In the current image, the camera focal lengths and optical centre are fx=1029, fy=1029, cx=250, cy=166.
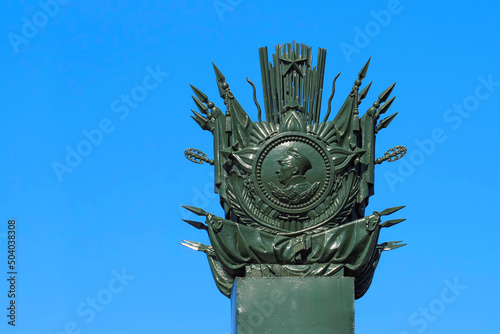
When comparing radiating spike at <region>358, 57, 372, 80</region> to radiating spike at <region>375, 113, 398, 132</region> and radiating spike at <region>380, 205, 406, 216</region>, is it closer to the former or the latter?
radiating spike at <region>375, 113, 398, 132</region>

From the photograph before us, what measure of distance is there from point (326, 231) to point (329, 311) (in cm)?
126

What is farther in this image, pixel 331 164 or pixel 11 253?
pixel 11 253

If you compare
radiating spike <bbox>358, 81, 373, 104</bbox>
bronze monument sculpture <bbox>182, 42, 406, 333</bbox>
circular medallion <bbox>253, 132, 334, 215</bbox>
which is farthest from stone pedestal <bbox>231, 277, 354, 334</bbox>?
radiating spike <bbox>358, 81, 373, 104</bbox>

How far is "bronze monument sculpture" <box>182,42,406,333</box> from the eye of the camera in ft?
51.1

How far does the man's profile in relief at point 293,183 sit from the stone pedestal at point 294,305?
52.5 inches

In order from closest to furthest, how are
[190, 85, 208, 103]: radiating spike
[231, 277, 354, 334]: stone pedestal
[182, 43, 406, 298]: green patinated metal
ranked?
[231, 277, 354, 334]: stone pedestal
[182, 43, 406, 298]: green patinated metal
[190, 85, 208, 103]: radiating spike

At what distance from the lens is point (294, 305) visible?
1516 cm

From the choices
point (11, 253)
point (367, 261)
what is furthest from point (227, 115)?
point (11, 253)

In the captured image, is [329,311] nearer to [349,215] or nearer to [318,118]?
[349,215]

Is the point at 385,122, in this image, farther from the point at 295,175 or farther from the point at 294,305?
the point at 294,305

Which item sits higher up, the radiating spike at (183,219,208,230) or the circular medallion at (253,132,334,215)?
the circular medallion at (253,132,334,215)

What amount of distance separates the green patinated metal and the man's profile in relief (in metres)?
0.02

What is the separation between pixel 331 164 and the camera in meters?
16.0

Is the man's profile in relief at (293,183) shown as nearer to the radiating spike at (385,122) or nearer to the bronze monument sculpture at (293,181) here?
the bronze monument sculpture at (293,181)
